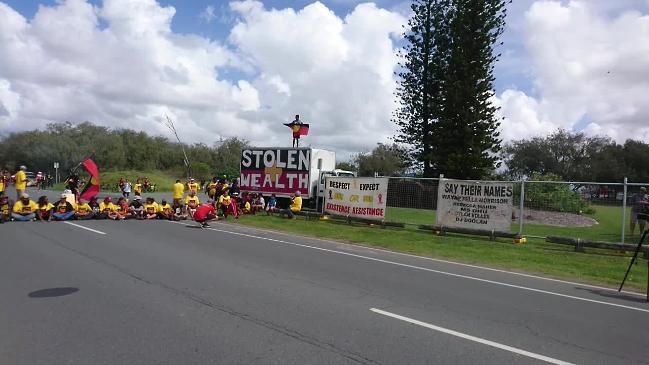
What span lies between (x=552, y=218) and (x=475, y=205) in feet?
11.2

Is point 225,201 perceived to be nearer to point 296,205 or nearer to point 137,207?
point 296,205

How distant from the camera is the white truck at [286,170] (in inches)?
904

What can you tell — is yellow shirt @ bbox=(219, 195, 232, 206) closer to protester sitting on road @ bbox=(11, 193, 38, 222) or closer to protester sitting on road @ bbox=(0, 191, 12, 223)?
protester sitting on road @ bbox=(11, 193, 38, 222)

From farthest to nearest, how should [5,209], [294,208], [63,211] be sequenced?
1. [294,208]
2. [63,211]
3. [5,209]

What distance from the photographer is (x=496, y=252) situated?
13.3m

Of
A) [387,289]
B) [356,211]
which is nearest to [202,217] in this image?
[356,211]

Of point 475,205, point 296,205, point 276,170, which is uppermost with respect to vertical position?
point 276,170

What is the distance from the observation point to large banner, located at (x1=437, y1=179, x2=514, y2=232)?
1568 cm

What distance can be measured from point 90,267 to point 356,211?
11896 mm

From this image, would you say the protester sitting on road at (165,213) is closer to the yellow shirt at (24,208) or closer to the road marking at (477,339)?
the yellow shirt at (24,208)

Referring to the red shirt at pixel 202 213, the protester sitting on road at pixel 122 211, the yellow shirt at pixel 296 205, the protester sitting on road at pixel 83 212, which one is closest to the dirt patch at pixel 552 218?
the yellow shirt at pixel 296 205

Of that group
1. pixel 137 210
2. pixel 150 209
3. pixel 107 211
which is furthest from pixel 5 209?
pixel 150 209

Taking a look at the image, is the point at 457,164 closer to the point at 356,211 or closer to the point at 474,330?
the point at 356,211

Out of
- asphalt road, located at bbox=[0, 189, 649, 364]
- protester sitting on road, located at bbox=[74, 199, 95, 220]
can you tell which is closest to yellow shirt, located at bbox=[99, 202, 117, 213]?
protester sitting on road, located at bbox=[74, 199, 95, 220]
